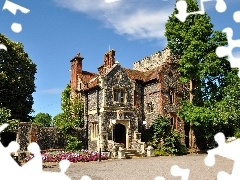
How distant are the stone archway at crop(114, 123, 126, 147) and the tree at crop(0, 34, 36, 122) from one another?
11.1 m

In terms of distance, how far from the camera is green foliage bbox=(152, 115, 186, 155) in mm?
25650

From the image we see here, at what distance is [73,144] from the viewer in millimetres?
25844

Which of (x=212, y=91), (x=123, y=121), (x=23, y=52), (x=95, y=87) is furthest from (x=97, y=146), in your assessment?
(x=23, y=52)

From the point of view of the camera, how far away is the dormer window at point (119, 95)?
26.7 m

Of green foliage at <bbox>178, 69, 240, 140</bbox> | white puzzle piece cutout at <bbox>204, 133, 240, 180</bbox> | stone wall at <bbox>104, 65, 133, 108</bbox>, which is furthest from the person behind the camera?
stone wall at <bbox>104, 65, 133, 108</bbox>

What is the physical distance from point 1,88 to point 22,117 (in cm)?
394

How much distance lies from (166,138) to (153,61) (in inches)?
394

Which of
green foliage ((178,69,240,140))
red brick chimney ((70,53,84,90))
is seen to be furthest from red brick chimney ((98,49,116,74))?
green foliage ((178,69,240,140))

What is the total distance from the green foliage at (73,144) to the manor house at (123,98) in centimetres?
120

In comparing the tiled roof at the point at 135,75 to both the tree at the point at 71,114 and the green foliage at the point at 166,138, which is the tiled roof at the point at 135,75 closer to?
the green foliage at the point at 166,138

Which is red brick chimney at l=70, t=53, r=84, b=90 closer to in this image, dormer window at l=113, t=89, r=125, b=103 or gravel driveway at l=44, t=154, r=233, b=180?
dormer window at l=113, t=89, r=125, b=103

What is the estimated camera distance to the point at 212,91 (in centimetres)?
2652

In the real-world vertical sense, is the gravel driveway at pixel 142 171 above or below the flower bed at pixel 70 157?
below

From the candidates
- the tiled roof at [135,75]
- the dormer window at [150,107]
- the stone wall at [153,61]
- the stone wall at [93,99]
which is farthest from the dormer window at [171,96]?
the stone wall at [93,99]
